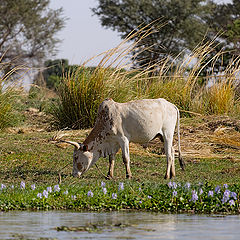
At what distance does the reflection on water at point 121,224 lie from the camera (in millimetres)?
6039

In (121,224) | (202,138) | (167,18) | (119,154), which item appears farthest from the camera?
(167,18)

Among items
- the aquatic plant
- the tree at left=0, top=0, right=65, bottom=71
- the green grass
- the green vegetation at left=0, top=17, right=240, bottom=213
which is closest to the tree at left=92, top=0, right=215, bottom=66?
the tree at left=0, top=0, right=65, bottom=71

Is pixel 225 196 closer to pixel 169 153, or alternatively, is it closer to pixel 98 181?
pixel 98 181

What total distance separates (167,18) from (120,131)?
125ft

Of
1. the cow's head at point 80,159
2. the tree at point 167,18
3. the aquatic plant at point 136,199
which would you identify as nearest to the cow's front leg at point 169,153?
the cow's head at point 80,159

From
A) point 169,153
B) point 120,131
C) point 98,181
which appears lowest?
point 98,181

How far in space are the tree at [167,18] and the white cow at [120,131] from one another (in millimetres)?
36082

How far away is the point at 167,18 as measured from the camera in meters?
48.0

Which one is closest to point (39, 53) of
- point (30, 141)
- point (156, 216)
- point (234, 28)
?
point (234, 28)

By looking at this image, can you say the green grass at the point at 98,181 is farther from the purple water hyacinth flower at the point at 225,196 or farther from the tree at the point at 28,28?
the tree at the point at 28,28

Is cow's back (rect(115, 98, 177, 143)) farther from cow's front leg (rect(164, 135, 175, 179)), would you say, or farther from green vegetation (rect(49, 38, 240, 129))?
green vegetation (rect(49, 38, 240, 129))

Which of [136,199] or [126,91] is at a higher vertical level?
[126,91]

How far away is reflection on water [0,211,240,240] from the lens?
6.04m

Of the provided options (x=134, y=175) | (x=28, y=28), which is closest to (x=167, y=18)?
(x=28, y=28)
